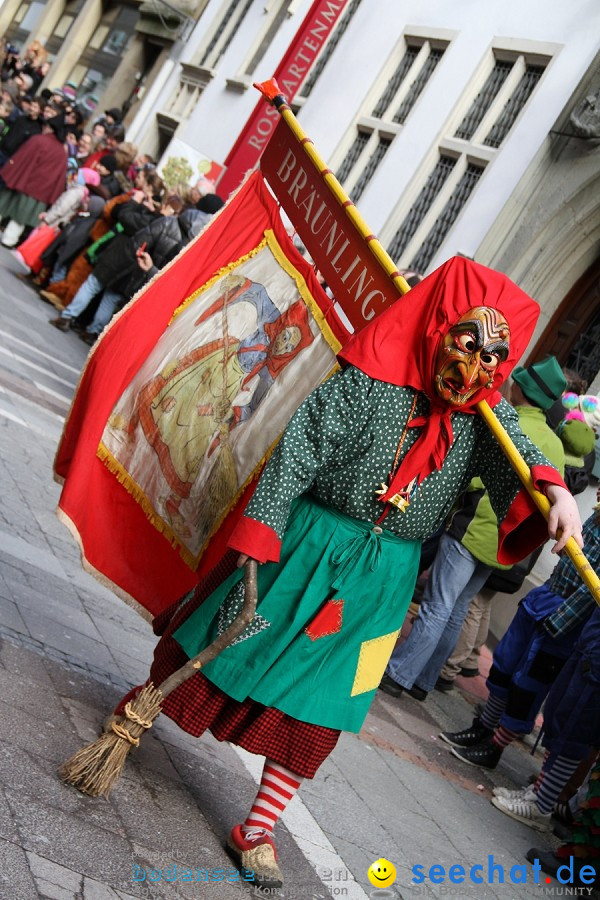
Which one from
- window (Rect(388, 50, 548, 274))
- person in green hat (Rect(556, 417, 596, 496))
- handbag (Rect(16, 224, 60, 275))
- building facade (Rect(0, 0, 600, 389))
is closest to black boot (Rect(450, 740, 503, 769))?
person in green hat (Rect(556, 417, 596, 496))

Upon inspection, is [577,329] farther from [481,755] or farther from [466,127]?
[481,755]

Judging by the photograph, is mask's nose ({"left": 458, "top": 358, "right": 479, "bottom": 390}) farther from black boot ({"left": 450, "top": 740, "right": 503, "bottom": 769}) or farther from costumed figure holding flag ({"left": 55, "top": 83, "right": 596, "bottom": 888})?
black boot ({"left": 450, "top": 740, "right": 503, "bottom": 769})

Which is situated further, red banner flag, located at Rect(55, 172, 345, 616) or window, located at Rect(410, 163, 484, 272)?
window, located at Rect(410, 163, 484, 272)

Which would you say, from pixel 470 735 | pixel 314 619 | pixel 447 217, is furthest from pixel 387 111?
pixel 314 619

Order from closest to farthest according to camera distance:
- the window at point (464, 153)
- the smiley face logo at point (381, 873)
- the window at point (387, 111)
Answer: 1. the smiley face logo at point (381, 873)
2. the window at point (464, 153)
3. the window at point (387, 111)

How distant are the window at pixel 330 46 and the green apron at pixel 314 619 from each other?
1929 centimetres

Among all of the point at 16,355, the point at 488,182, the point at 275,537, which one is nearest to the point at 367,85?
the point at 488,182

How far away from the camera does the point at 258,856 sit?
4113mm

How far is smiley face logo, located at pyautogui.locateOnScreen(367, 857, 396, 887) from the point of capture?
15.5ft

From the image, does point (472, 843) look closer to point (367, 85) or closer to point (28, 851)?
point (28, 851)

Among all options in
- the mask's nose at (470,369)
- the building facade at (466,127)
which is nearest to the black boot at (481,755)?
the mask's nose at (470,369)

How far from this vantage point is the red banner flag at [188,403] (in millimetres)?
4895

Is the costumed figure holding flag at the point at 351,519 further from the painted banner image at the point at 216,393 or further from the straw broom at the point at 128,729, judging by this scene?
the painted banner image at the point at 216,393

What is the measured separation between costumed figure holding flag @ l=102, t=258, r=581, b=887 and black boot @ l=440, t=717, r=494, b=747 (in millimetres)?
3098
